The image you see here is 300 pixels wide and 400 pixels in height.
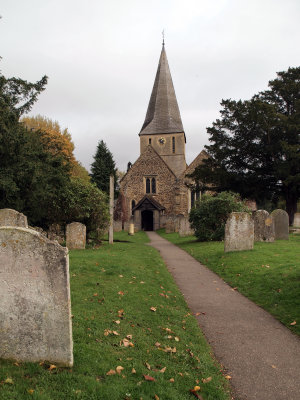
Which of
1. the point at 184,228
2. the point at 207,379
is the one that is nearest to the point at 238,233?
the point at 207,379

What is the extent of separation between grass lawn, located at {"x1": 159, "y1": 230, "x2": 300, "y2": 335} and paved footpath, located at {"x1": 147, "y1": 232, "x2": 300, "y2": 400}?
276 mm

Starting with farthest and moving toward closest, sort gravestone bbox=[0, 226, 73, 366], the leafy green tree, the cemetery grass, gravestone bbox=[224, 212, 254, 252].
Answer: the leafy green tree < gravestone bbox=[224, 212, 254, 252] < gravestone bbox=[0, 226, 73, 366] < the cemetery grass

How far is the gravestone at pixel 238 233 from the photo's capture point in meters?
12.0

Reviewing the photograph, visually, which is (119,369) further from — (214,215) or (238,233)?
(214,215)

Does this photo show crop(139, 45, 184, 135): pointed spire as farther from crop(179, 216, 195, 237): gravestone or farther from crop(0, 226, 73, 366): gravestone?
crop(0, 226, 73, 366): gravestone

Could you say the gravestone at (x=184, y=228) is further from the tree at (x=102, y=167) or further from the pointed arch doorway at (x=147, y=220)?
the tree at (x=102, y=167)

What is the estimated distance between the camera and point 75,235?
14.3m

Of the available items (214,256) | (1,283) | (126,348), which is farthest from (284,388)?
(214,256)

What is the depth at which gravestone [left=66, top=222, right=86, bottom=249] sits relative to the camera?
14172mm

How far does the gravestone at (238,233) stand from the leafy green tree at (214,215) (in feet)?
15.2

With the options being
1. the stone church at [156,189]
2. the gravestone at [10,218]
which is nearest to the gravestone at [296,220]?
the stone church at [156,189]

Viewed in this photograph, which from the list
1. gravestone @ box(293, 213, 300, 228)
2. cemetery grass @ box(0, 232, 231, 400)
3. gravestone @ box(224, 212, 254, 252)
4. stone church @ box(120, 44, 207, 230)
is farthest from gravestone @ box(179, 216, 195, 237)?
cemetery grass @ box(0, 232, 231, 400)

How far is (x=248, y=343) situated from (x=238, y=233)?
7816 mm

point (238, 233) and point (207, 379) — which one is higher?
point (238, 233)
